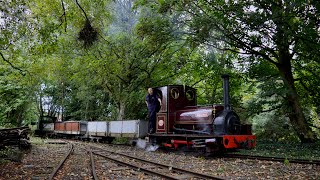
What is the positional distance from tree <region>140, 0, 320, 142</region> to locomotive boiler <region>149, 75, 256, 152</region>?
2522mm

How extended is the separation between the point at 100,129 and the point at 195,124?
35.8 feet

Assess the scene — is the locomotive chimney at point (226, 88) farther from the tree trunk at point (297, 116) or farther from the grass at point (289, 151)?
the tree trunk at point (297, 116)

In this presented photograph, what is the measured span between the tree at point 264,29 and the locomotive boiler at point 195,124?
2522mm

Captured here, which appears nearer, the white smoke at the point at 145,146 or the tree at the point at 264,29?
the tree at the point at 264,29

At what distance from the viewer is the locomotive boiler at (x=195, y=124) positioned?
10498 mm

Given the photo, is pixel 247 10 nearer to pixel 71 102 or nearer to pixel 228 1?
pixel 228 1

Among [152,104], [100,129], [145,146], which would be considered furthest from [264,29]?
[100,129]

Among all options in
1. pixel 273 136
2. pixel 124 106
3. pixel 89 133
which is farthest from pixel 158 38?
pixel 89 133

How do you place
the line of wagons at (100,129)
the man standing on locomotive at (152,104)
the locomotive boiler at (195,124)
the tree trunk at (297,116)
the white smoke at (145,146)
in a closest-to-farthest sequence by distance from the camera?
the locomotive boiler at (195,124), the tree trunk at (297,116), the man standing on locomotive at (152,104), the white smoke at (145,146), the line of wagons at (100,129)

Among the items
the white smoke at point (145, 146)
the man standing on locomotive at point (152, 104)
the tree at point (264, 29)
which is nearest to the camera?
the tree at point (264, 29)

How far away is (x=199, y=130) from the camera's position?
11656 mm

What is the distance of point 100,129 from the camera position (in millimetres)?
21078

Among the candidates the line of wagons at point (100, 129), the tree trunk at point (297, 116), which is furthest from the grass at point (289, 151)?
the line of wagons at point (100, 129)

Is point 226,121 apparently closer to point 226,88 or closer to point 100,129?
point 226,88
